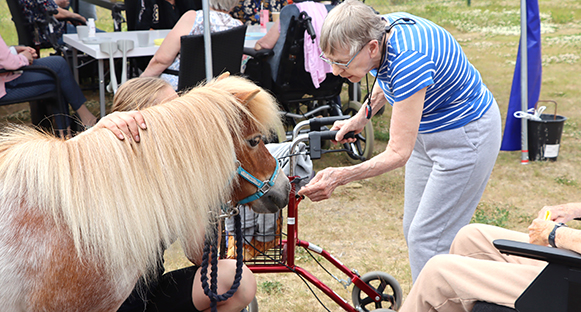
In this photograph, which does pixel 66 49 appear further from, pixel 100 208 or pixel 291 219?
pixel 100 208

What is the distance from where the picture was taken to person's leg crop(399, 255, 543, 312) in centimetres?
144

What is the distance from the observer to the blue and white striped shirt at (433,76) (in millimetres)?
1661

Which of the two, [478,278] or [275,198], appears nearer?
[478,278]

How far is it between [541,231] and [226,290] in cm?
110

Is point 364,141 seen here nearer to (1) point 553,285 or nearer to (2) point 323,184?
(2) point 323,184

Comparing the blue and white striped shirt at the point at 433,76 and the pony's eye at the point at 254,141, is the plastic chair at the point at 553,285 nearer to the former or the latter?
the blue and white striped shirt at the point at 433,76

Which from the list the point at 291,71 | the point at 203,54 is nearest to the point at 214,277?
the point at 203,54

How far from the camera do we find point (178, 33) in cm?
374

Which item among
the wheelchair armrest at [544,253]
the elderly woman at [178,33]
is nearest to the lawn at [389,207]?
the wheelchair armrest at [544,253]

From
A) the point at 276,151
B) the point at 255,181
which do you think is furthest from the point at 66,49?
the point at 255,181

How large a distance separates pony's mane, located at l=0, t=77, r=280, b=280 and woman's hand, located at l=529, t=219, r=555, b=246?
3.35ft

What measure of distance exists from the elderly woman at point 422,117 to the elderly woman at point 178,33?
2.08 metres

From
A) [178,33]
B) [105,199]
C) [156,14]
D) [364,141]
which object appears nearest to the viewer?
[105,199]

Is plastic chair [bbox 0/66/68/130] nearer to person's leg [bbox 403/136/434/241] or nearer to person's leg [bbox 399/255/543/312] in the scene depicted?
person's leg [bbox 403/136/434/241]
